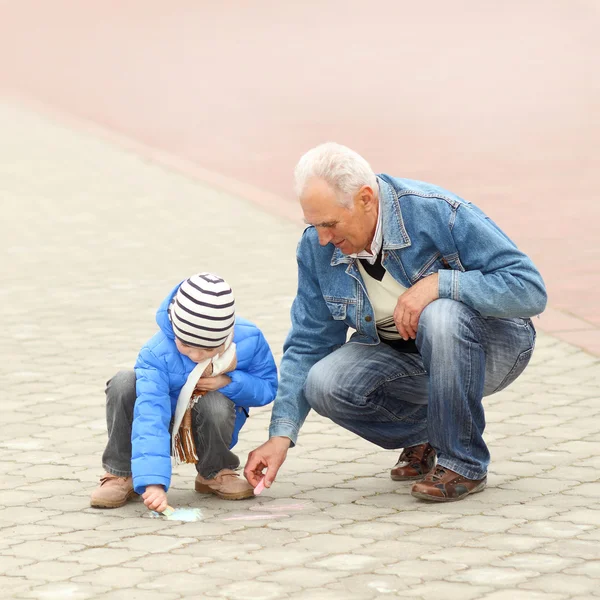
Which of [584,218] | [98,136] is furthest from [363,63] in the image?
[584,218]

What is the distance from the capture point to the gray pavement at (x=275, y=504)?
11.7 feet

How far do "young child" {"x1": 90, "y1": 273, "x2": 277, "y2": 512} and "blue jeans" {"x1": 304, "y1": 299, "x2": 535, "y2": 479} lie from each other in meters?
0.24

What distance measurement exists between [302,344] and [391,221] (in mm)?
563

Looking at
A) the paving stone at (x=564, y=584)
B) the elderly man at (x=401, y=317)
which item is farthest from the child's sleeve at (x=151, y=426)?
the paving stone at (x=564, y=584)

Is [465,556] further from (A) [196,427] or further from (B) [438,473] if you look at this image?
(A) [196,427]

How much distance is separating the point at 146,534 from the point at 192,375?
498 millimetres

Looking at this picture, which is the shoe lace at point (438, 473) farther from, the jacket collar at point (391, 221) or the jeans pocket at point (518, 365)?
the jacket collar at point (391, 221)

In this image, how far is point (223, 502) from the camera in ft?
14.4

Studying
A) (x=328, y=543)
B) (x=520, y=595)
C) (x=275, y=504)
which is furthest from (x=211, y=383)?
(x=520, y=595)

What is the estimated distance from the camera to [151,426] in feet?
13.4

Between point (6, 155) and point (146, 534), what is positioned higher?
point (146, 534)

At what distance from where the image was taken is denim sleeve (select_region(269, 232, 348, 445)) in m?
4.36

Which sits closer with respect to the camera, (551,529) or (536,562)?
(536,562)

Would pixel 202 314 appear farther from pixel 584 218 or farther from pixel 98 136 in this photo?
pixel 98 136
